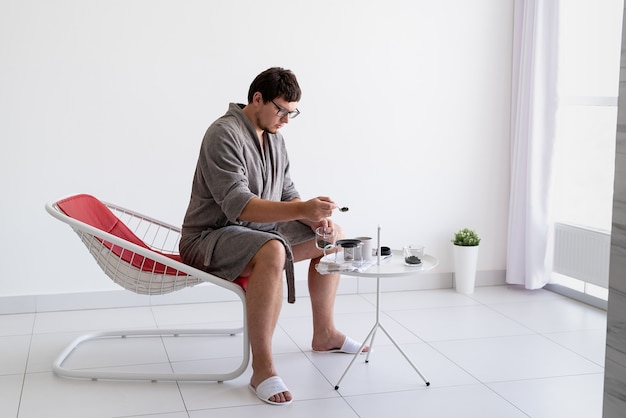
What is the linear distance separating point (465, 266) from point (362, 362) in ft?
4.56

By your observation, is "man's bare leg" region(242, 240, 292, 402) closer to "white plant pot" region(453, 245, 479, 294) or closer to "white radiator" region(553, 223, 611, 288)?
"white plant pot" region(453, 245, 479, 294)

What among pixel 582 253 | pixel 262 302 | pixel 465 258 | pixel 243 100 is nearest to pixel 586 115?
pixel 582 253

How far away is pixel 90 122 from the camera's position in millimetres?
4027

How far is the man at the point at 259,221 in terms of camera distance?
2936 millimetres

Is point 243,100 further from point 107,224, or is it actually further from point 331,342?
point 331,342

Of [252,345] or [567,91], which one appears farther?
[567,91]

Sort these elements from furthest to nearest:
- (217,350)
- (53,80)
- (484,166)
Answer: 1. (484,166)
2. (53,80)
3. (217,350)

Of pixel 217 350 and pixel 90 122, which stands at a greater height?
pixel 90 122

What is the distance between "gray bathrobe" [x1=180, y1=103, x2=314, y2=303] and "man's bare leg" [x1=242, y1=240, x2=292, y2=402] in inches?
1.8

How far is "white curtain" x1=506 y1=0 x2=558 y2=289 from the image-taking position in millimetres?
4281

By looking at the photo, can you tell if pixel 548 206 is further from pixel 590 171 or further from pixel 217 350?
pixel 217 350

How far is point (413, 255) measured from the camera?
3006 mm

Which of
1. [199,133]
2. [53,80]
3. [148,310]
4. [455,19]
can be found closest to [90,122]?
[53,80]

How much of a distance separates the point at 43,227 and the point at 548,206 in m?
2.64
